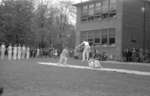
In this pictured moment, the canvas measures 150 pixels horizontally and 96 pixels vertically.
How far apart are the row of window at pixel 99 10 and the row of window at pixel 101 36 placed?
2.05 meters

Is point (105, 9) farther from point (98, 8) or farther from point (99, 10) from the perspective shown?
point (98, 8)

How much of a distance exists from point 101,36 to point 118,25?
11.4ft

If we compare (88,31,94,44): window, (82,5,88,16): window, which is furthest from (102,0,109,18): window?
(82,5,88,16): window

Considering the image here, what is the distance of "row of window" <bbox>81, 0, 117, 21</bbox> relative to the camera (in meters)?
35.3

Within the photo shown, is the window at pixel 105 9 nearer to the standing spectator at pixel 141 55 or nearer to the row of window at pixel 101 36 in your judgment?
the row of window at pixel 101 36

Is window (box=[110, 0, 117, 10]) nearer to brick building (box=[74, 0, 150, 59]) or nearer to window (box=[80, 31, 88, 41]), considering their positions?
brick building (box=[74, 0, 150, 59])

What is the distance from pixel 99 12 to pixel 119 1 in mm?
4126

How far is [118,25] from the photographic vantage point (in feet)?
111

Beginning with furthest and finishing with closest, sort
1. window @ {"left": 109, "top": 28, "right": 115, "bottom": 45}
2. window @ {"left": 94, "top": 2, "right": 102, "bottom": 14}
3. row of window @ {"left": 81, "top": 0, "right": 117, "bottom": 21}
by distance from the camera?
window @ {"left": 94, "top": 2, "right": 102, "bottom": 14}, row of window @ {"left": 81, "top": 0, "right": 117, "bottom": 21}, window @ {"left": 109, "top": 28, "right": 115, "bottom": 45}

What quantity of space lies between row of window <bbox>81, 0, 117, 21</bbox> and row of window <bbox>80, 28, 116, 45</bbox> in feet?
6.74

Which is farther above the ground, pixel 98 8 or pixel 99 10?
pixel 98 8

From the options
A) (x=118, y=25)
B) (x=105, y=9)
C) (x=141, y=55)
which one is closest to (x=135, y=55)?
(x=141, y=55)

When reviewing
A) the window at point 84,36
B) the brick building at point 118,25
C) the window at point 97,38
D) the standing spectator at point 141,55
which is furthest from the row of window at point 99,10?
the standing spectator at point 141,55

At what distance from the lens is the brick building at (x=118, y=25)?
3378cm
